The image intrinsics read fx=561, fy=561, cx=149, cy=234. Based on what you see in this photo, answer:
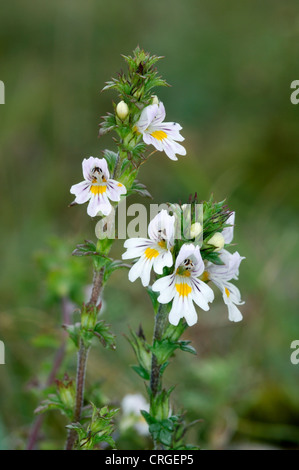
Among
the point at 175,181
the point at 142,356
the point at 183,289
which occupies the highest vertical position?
the point at 175,181

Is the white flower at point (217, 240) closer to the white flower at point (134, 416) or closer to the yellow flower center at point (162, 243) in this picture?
the yellow flower center at point (162, 243)

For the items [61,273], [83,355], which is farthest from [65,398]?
[61,273]

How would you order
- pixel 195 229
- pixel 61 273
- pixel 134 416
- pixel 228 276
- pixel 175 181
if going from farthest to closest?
pixel 175 181, pixel 61 273, pixel 134 416, pixel 228 276, pixel 195 229

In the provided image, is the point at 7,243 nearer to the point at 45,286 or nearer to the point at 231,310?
the point at 45,286

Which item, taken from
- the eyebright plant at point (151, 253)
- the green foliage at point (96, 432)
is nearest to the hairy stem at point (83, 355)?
the eyebright plant at point (151, 253)

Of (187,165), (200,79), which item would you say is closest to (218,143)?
(187,165)

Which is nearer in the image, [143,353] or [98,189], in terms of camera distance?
[98,189]

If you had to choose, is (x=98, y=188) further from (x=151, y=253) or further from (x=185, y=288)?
(x=185, y=288)

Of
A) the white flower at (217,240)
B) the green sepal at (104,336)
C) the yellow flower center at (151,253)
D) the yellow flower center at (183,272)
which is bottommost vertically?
the green sepal at (104,336)
